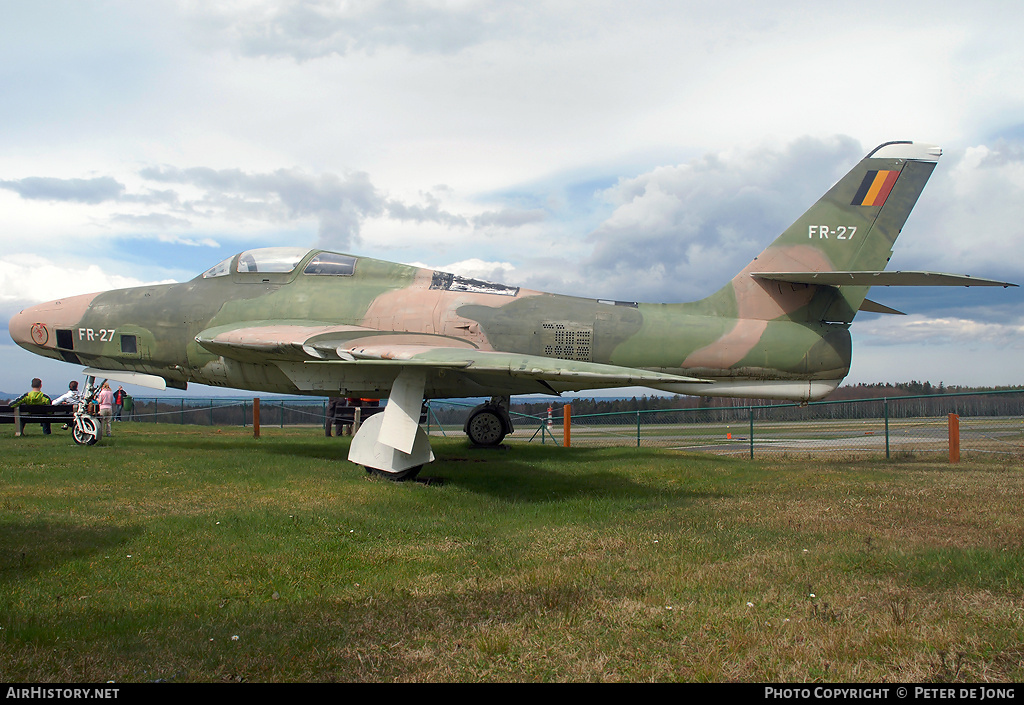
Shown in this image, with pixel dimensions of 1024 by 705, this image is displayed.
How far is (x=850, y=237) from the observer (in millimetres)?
10883

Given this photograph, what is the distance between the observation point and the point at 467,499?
783 centimetres

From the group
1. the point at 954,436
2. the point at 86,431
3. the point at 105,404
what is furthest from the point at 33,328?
the point at 954,436

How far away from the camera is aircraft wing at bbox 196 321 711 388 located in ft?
25.2

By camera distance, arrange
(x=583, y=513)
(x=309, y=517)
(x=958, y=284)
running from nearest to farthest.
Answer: (x=309, y=517), (x=583, y=513), (x=958, y=284)

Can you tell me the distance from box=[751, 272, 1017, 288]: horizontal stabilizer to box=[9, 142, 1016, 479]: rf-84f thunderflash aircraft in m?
Result: 0.05

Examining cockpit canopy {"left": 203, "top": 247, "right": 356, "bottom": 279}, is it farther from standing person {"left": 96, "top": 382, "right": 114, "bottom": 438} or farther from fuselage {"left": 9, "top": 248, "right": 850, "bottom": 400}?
standing person {"left": 96, "top": 382, "right": 114, "bottom": 438}

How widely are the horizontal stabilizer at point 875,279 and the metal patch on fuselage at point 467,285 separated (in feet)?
14.0

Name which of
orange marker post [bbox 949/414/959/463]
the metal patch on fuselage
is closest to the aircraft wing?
the metal patch on fuselage

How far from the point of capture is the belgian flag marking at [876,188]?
10867mm

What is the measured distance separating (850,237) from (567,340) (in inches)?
207

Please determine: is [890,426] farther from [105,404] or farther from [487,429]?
[105,404]

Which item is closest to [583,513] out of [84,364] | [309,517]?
[309,517]
